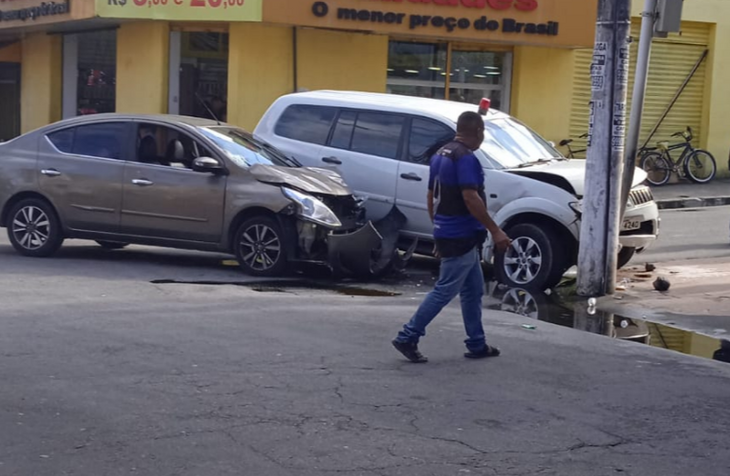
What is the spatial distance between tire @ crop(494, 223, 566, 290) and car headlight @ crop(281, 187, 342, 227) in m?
1.80

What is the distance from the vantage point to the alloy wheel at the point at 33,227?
12188mm

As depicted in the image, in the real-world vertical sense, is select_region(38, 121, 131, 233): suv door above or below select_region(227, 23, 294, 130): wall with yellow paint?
below

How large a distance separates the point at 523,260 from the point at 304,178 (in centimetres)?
250

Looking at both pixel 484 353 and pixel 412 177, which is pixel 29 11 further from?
pixel 484 353

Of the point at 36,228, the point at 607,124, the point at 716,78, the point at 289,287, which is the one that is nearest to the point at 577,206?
the point at 607,124

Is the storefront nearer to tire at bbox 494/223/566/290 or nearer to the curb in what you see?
the curb

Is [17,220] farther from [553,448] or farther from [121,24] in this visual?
[121,24]

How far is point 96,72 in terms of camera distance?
23641 millimetres

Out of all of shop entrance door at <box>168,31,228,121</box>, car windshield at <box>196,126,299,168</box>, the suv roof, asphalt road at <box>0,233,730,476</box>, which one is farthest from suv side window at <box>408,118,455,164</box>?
shop entrance door at <box>168,31,228,121</box>

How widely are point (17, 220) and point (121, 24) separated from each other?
1073 centimetres

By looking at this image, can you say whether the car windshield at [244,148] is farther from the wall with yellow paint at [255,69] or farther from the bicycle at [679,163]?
the bicycle at [679,163]

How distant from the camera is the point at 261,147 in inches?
482

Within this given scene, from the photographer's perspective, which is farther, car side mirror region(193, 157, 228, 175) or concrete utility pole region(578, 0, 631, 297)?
car side mirror region(193, 157, 228, 175)

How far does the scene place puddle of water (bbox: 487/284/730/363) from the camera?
8789mm
